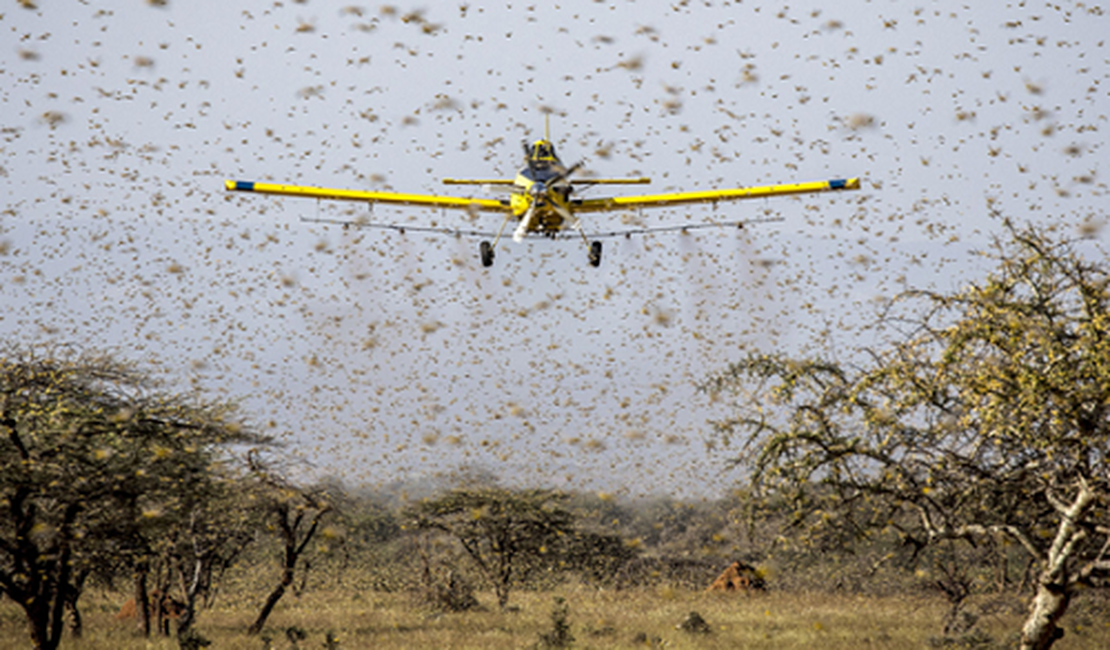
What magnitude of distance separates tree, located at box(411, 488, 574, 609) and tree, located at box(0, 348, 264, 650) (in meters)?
16.4

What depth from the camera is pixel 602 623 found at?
87.5ft

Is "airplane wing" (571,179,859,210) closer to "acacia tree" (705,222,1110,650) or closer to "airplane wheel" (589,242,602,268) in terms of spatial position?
"airplane wheel" (589,242,602,268)

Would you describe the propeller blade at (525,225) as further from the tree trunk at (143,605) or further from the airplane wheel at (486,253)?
the tree trunk at (143,605)

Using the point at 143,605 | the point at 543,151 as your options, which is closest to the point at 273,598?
the point at 143,605

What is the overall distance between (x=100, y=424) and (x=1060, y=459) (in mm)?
17455

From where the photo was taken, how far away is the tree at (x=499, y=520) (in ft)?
109

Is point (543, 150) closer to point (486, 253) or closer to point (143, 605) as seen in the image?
point (486, 253)

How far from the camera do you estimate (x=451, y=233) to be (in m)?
24.4

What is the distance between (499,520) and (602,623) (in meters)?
7.88

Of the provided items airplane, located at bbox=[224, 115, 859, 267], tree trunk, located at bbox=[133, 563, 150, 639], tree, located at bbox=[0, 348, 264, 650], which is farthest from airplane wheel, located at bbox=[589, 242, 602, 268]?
tree trunk, located at bbox=[133, 563, 150, 639]

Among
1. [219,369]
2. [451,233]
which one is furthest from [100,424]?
Result: [451,233]

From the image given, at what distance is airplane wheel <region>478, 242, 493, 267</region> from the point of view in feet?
94.1

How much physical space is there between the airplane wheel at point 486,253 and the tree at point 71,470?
40.3 ft

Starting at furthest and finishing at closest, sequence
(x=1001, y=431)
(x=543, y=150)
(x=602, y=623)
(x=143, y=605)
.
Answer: (x=543, y=150) → (x=143, y=605) → (x=602, y=623) → (x=1001, y=431)
